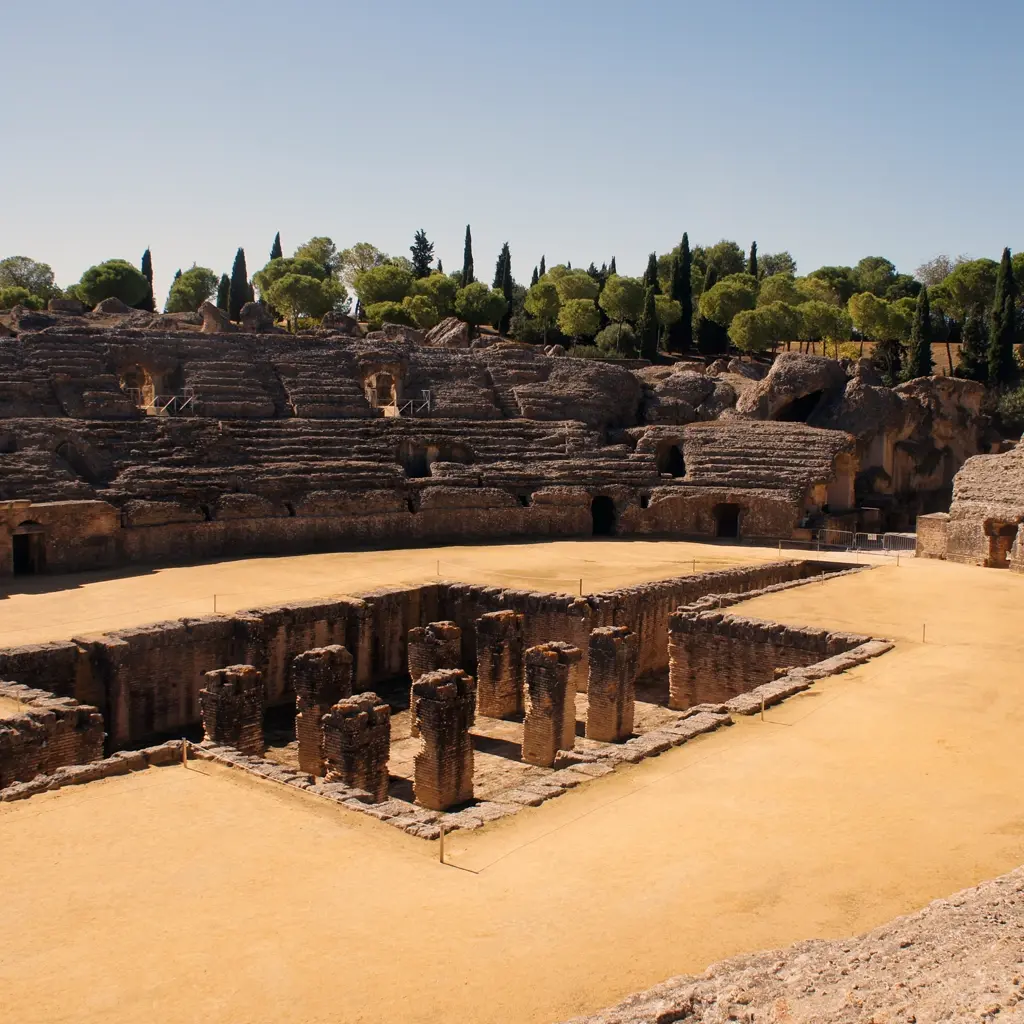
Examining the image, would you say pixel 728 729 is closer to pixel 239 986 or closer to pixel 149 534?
pixel 239 986

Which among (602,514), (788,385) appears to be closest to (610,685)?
(602,514)

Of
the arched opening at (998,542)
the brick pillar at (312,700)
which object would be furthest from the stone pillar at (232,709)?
the arched opening at (998,542)

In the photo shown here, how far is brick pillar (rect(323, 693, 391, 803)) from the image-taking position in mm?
13000

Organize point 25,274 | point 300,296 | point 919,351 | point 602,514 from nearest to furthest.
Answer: point 602,514
point 919,351
point 300,296
point 25,274

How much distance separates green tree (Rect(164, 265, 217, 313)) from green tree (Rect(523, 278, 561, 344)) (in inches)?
838

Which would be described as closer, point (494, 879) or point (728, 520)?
point (494, 879)

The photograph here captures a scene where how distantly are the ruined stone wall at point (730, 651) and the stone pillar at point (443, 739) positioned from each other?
5.85 metres

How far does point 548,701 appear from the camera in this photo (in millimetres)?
15422

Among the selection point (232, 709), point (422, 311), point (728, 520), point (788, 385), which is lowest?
point (232, 709)

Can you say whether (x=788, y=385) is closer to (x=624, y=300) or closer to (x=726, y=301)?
(x=726, y=301)

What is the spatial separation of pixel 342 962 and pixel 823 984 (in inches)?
128

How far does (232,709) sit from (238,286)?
43.7 m

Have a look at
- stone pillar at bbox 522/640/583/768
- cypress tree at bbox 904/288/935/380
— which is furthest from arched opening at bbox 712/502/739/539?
stone pillar at bbox 522/640/583/768

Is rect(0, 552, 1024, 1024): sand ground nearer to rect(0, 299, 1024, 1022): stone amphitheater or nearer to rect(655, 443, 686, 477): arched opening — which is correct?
rect(0, 299, 1024, 1022): stone amphitheater
